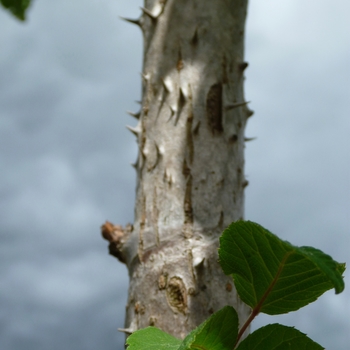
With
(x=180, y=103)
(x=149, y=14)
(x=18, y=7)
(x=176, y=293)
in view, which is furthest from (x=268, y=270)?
(x=149, y=14)

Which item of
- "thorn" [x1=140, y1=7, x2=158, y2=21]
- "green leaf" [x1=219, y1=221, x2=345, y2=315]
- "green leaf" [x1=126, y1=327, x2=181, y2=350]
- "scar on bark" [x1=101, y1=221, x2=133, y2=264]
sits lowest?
"green leaf" [x1=126, y1=327, x2=181, y2=350]

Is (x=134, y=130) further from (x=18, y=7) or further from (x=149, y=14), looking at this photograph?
(x=18, y=7)

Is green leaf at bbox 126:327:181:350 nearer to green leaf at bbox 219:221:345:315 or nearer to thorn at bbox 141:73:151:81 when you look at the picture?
green leaf at bbox 219:221:345:315

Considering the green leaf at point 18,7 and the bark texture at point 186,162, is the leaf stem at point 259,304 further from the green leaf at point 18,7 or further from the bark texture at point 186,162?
the bark texture at point 186,162

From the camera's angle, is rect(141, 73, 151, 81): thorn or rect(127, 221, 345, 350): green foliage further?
rect(141, 73, 151, 81): thorn

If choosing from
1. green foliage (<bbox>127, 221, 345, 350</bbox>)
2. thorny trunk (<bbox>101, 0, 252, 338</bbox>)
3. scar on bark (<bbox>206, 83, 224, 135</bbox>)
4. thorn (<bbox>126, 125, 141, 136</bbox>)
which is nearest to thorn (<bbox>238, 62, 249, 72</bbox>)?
thorny trunk (<bbox>101, 0, 252, 338</bbox>)

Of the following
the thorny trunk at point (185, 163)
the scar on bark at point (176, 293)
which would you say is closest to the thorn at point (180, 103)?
the thorny trunk at point (185, 163)

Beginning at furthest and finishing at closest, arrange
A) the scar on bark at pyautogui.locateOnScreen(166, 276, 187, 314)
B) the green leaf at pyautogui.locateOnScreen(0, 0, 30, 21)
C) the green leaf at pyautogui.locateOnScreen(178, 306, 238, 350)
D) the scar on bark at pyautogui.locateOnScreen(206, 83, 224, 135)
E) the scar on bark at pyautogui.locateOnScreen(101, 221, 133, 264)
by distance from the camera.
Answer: the scar on bark at pyautogui.locateOnScreen(101, 221, 133, 264) < the scar on bark at pyautogui.locateOnScreen(206, 83, 224, 135) < the scar on bark at pyautogui.locateOnScreen(166, 276, 187, 314) < the green leaf at pyautogui.locateOnScreen(0, 0, 30, 21) < the green leaf at pyautogui.locateOnScreen(178, 306, 238, 350)
